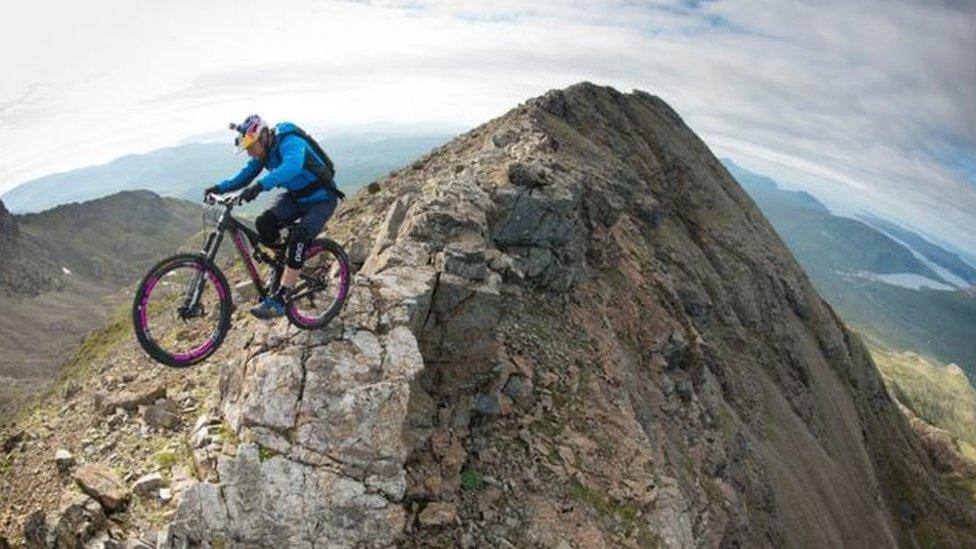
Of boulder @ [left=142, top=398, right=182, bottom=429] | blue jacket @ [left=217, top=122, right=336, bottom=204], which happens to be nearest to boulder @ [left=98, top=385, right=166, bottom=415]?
boulder @ [left=142, top=398, right=182, bottom=429]

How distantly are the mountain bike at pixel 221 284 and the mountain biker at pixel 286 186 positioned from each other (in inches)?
11.9

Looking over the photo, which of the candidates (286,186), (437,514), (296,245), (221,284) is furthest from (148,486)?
(286,186)

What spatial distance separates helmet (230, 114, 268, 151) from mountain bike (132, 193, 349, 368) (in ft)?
3.96

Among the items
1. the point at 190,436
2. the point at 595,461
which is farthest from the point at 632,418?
the point at 190,436

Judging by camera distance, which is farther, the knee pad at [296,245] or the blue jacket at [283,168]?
the knee pad at [296,245]

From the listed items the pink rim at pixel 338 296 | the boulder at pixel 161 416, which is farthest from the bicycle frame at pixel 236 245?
the boulder at pixel 161 416

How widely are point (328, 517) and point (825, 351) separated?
98.3 metres

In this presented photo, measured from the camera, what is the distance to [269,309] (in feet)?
51.0

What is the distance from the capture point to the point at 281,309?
617 inches

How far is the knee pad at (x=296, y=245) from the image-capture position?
15.6 meters

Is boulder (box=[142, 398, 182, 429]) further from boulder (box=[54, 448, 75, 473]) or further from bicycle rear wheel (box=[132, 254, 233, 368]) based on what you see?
bicycle rear wheel (box=[132, 254, 233, 368])

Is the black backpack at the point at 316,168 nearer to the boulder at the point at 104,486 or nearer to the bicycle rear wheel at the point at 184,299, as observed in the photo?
the bicycle rear wheel at the point at 184,299

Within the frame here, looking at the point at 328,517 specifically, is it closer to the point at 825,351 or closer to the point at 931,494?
the point at 825,351

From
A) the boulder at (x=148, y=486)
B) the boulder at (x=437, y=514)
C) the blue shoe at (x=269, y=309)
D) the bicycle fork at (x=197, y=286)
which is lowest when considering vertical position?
the boulder at (x=437, y=514)
